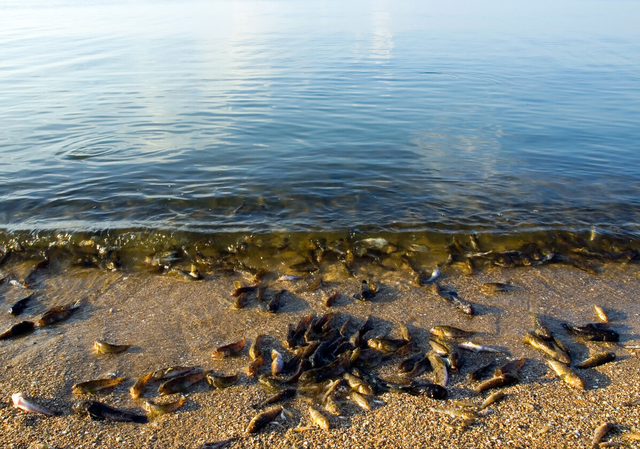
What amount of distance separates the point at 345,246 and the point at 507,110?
13.1 metres

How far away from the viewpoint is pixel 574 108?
1830cm

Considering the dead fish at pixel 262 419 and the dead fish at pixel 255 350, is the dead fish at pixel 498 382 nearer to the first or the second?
the dead fish at pixel 262 419

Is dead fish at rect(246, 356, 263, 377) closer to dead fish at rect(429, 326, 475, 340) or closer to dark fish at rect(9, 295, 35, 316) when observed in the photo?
dead fish at rect(429, 326, 475, 340)

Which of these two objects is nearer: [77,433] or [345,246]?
[77,433]

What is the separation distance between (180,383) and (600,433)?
4.15 meters

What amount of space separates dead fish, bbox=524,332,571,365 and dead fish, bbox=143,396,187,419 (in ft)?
13.6

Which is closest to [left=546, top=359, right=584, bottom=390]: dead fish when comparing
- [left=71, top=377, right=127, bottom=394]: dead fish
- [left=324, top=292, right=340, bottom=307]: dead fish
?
[left=324, top=292, right=340, bottom=307]: dead fish

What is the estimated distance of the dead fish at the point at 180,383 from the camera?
4.71 metres

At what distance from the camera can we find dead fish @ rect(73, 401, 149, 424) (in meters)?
4.32

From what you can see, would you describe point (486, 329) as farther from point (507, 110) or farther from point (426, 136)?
point (507, 110)

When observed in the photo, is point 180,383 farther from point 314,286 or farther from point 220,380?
point 314,286

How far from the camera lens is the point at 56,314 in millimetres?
6078

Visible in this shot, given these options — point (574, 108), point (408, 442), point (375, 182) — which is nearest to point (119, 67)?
point (375, 182)

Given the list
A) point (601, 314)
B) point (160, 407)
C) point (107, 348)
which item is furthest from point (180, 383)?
point (601, 314)
